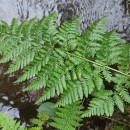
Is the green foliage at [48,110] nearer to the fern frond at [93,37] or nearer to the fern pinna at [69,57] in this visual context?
the fern pinna at [69,57]

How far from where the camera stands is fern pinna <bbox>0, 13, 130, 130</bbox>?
8.92 ft

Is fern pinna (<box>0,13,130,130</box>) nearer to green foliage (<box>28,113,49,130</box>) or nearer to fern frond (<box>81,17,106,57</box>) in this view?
fern frond (<box>81,17,106,57</box>)

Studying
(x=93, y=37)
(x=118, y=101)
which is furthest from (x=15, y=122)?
(x=93, y=37)

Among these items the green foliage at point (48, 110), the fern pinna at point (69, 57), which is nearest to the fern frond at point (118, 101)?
the fern pinna at point (69, 57)

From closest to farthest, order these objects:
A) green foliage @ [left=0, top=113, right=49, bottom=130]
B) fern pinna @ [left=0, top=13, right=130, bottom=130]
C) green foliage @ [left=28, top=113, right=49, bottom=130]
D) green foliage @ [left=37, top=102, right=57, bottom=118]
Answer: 1. fern pinna @ [left=0, top=13, right=130, bottom=130]
2. green foliage @ [left=0, top=113, right=49, bottom=130]
3. green foliage @ [left=37, top=102, right=57, bottom=118]
4. green foliage @ [left=28, top=113, right=49, bottom=130]

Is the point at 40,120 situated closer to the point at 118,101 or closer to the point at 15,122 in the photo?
the point at 15,122

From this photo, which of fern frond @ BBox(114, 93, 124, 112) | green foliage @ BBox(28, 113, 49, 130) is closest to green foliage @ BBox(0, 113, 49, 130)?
green foliage @ BBox(28, 113, 49, 130)

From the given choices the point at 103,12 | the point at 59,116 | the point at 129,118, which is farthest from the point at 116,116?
the point at 103,12

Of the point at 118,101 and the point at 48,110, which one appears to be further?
the point at 48,110

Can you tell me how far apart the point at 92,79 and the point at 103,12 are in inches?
70.9

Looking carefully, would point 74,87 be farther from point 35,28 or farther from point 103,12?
point 103,12

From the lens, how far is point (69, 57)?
2793mm

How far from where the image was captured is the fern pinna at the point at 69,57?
107 inches

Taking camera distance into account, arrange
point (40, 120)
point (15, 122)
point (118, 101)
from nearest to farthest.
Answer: point (118, 101)
point (15, 122)
point (40, 120)
